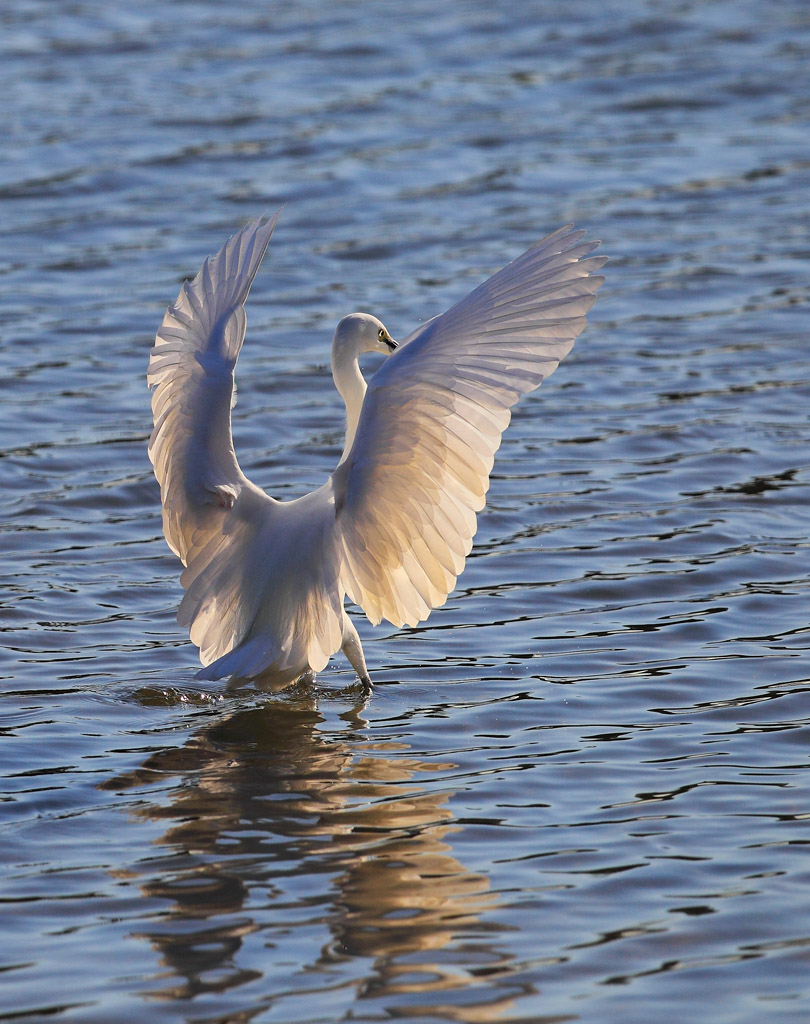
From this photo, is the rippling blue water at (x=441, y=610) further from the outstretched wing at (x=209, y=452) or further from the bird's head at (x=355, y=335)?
the bird's head at (x=355, y=335)

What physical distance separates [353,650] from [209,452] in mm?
816

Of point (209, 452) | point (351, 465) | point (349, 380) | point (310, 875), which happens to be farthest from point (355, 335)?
point (310, 875)

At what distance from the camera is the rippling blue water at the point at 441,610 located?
3.98 m

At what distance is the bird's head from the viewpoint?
613 cm

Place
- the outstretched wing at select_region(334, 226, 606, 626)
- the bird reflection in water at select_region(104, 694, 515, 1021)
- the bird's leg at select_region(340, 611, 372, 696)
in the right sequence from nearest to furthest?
the bird reflection in water at select_region(104, 694, 515, 1021) < the outstretched wing at select_region(334, 226, 606, 626) < the bird's leg at select_region(340, 611, 372, 696)

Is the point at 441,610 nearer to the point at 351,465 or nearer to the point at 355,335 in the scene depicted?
the point at 355,335

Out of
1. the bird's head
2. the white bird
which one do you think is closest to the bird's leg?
the white bird

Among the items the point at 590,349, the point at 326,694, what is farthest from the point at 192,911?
the point at 590,349

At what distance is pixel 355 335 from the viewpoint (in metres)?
6.15

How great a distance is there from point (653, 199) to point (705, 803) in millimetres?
8308

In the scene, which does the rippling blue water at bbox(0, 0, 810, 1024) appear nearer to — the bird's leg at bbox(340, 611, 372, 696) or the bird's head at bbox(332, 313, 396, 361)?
the bird's leg at bbox(340, 611, 372, 696)

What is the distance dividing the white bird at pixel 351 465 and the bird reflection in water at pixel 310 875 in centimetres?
39

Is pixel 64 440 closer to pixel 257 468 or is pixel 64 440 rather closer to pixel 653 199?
pixel 257 468

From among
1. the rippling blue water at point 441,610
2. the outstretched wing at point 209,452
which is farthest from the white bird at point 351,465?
the rippling blue water at point 441,610
